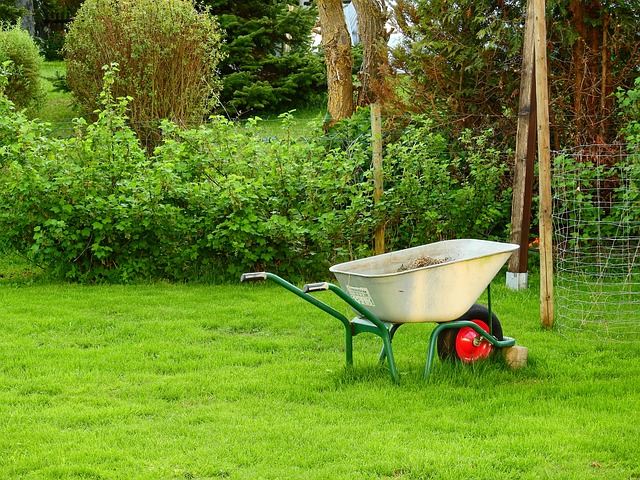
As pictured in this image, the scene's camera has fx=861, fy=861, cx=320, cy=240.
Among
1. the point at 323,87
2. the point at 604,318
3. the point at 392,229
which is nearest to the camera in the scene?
the point at 604,318

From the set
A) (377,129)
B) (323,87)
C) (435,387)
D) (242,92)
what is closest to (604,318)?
(435,387)

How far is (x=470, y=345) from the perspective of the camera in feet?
15.7

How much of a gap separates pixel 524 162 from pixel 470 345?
2.41 metres

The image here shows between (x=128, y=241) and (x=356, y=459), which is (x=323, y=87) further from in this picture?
(x=356, y=459)

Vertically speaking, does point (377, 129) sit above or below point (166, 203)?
above

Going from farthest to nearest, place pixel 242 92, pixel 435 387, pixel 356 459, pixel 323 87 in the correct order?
pixel 323 87 → pixel 242 92 → pixel 435 387 → pixel 356 459

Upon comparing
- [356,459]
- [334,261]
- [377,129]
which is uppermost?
[377,129]

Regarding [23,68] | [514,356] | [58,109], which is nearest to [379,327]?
[514,356]

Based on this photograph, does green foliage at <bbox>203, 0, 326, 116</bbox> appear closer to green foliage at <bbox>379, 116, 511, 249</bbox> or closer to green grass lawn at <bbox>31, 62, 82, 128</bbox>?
green grass lawn at <bbox>31, 62, 82, 128</bbox>

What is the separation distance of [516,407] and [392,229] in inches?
149

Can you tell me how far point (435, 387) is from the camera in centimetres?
447

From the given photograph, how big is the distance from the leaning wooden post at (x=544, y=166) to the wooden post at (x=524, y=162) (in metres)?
0.83

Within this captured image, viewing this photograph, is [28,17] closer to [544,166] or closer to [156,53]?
[156,53]

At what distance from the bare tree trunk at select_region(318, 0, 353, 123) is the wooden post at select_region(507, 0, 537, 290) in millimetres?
4407
